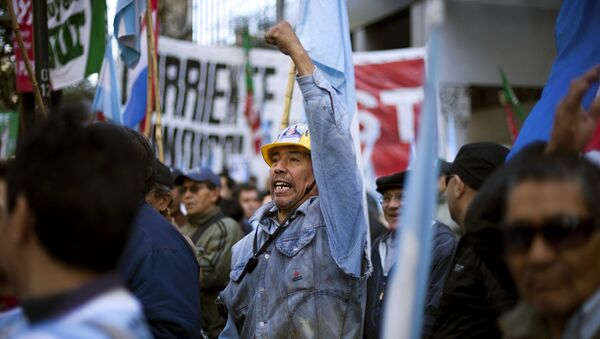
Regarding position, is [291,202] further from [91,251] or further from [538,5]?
[538,5]

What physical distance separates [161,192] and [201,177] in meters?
3.01

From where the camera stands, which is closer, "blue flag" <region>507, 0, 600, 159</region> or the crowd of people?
the crowd of people

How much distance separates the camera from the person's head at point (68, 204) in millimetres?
1691

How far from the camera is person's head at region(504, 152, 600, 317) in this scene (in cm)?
186

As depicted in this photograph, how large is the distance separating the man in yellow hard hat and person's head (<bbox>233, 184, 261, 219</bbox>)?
653 centimetres

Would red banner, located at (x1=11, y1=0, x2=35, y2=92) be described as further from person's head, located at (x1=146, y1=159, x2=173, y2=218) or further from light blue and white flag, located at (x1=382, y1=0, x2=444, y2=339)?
light blue and white flag, located at (x1=382, y1=0, x2=444, y2=339)

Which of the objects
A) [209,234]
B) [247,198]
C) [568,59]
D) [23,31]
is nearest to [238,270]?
[568,59]

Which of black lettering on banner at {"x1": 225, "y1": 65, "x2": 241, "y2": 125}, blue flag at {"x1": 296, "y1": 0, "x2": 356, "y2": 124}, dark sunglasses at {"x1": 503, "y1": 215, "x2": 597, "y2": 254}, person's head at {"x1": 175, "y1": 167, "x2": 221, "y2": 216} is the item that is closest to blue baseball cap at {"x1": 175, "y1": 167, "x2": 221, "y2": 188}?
person's head at {"x1": 175, "y1": 167, "x2": 221, "y2": 216}

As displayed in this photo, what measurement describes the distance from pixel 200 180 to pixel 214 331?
156 centimetres

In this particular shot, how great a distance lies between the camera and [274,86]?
1246cm

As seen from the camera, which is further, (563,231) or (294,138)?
(294,138)

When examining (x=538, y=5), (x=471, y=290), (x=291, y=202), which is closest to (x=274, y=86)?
(x=538, y=5)

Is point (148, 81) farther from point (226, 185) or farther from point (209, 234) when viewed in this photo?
point (226, 185)

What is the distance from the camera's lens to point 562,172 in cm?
191
